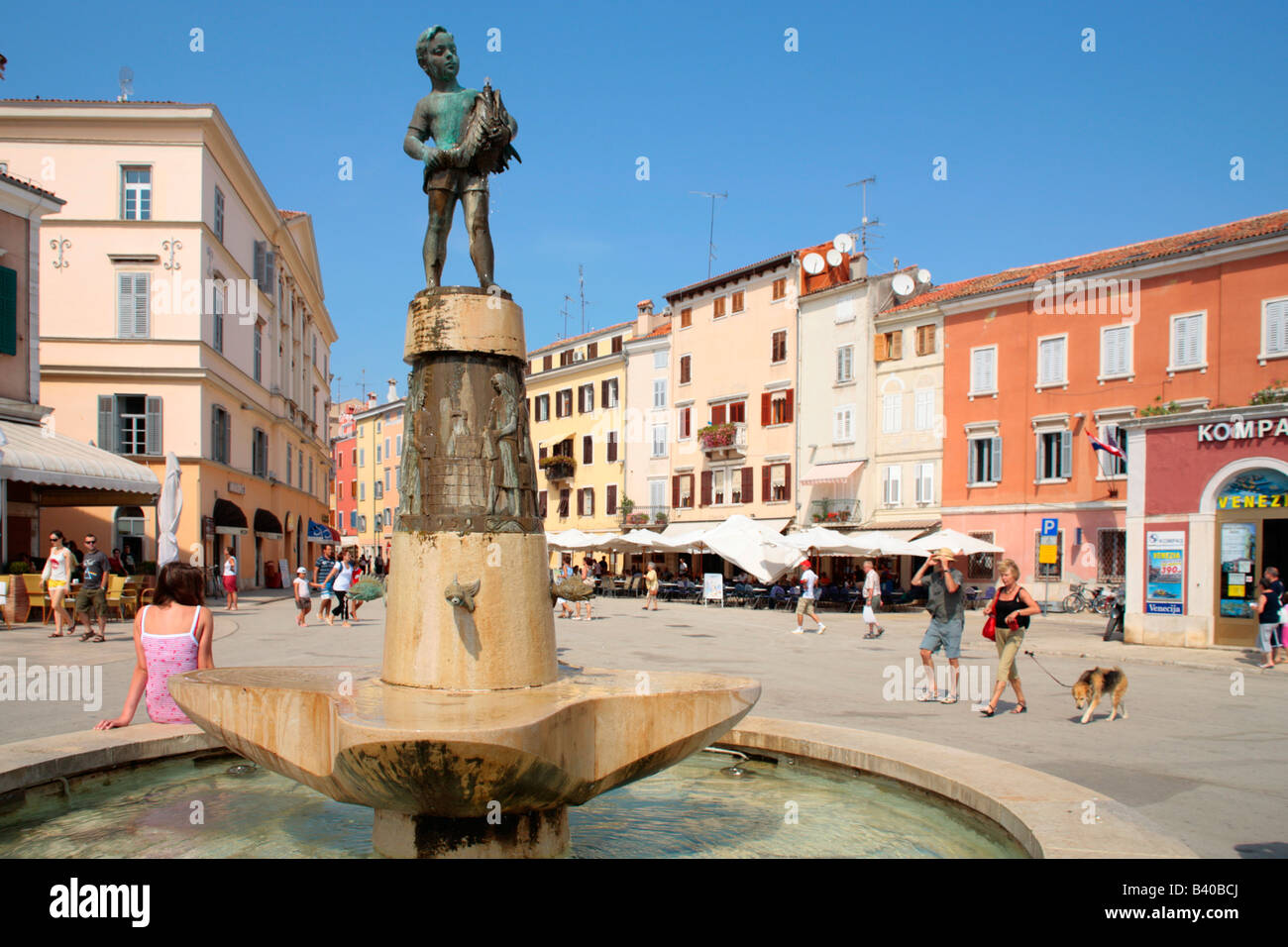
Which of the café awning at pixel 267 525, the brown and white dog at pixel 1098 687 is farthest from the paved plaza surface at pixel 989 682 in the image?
the café awning at pixel 267 525

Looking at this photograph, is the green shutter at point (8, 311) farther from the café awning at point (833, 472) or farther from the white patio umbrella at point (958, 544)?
the café awning at point (833, 472)

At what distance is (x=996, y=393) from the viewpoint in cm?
3331

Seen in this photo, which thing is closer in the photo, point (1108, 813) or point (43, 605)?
point (1108, 813)

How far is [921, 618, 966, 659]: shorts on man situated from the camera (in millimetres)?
10891

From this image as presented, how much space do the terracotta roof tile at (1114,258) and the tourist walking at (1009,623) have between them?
21843 mm

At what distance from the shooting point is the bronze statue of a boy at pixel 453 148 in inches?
260

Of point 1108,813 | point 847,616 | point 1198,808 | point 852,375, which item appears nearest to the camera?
point 1108,813

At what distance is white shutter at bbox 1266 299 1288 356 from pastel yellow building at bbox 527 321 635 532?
29.0m

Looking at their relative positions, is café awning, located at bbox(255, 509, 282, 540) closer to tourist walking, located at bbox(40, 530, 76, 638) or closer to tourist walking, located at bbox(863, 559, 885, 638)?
tourist walking, located at bbox(40, 530, 76, 638)

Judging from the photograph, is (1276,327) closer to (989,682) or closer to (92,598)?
(989,682)
